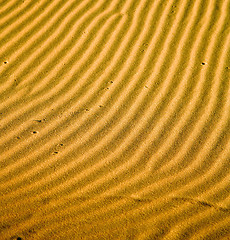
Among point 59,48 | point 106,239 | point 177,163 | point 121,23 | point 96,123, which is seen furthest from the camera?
point 121,23

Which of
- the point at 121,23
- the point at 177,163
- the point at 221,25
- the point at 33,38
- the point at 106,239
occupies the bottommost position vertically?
the point at 106,239

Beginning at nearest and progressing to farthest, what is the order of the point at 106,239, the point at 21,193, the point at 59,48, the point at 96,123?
1. the point at 106,239
2. the point at 21,193
3. the point at 96,123
4. the point at 59,48

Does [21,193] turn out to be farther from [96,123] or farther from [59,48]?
[59,48]

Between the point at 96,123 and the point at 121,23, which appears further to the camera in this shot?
the point at 121,23

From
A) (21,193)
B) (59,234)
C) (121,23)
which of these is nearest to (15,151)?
(21,193)

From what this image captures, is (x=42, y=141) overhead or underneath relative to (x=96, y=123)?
underneath

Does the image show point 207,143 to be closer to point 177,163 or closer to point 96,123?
point 177,163
